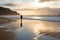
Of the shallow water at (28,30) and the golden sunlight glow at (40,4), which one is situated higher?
the golden sunlight glow at (40,4)

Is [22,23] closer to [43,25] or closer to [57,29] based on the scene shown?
[43,25]

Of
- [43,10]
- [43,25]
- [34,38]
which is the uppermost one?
[43,10]

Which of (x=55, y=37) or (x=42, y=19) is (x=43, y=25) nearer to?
(x=42, y=19)

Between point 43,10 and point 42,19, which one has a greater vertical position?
point 43,10

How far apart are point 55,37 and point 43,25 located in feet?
0.74

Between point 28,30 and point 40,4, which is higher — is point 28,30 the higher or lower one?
the lower one

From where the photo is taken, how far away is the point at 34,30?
1.61m

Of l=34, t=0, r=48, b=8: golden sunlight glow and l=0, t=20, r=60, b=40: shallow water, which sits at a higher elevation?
l=34, t=0, r=48, b=8: golden sunlight glow

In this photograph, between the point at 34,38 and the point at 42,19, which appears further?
the point at 42,19

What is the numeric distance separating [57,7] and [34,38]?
1.47ft

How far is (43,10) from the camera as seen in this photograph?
1.63 metres

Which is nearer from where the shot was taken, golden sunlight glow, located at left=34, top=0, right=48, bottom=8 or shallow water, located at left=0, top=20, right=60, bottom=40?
shallow water, located at left=0, top=20, right=60, bottom=40

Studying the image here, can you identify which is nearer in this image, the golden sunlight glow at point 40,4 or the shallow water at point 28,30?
the shallow water at point 28,30

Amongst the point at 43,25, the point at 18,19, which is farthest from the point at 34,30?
the point at 18,19
